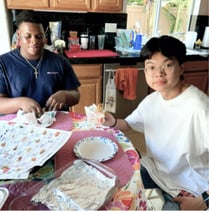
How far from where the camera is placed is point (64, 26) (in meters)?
2.74

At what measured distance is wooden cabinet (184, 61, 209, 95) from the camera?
9.16 feet

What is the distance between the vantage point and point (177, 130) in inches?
→ 43.8

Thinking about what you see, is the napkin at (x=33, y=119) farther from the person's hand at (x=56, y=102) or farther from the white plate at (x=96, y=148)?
the white plate at (x=96, y=148)

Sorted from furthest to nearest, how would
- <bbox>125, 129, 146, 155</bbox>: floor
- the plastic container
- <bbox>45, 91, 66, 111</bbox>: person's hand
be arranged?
the plastic container, <bbox>125, 129, 146, 155</bbox>: floor, <bbox>45, 91, 66, 111</bbox>: person's hand

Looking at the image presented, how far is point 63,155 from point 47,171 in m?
0.11

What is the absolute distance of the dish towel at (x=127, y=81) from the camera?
8.11ft

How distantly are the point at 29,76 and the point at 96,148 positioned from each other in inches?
30.6

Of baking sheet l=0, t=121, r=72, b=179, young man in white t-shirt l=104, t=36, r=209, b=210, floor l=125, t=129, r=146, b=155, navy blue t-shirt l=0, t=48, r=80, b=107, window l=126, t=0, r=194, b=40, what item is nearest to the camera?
A: baking sheet l=0, t=121, r=72, b=179

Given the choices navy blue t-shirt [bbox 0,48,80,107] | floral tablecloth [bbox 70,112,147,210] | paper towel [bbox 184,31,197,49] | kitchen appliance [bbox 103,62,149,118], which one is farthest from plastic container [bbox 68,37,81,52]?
floral tablecloth [bbox 70,112,147,210]

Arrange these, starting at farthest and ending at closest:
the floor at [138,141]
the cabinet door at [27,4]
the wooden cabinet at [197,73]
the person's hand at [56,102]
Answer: the wooden cabinet at [197,73] → the floor at [138,141] → the cabinet door at [27,4] → the person's hand at [56,102]

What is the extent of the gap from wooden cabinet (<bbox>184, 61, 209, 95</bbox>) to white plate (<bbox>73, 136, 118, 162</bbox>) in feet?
6.90

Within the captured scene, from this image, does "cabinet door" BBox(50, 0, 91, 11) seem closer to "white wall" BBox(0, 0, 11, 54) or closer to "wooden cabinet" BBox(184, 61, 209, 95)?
"white wall" BBox(0, 0, 11, 54)

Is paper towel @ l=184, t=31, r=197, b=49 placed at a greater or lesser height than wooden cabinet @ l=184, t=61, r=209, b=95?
greater

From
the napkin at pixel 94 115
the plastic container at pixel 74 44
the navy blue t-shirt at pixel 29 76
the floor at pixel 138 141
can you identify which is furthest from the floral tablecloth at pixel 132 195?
the plastic container at pixel 74 44
